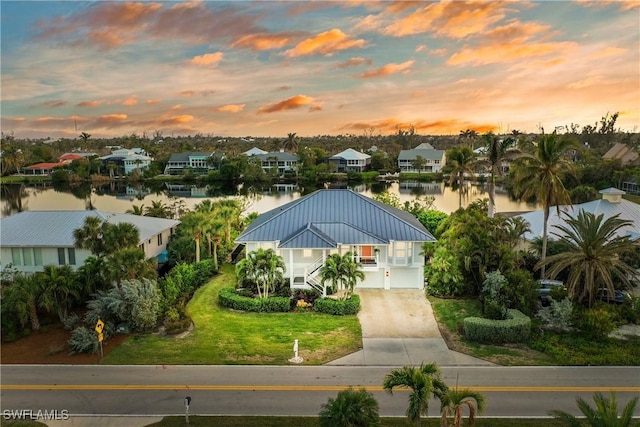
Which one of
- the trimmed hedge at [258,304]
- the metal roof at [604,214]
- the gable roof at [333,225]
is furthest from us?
the metal roof at [604,214]

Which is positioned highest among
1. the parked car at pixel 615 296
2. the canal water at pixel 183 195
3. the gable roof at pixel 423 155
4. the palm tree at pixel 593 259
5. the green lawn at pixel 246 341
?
the gable roof at pixel 423 155

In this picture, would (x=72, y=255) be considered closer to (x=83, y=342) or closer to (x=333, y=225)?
(x=83, y=342)

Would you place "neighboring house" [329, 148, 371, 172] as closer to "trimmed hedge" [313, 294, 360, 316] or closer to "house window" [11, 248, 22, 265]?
"house window" [11, 248, 22, 265]

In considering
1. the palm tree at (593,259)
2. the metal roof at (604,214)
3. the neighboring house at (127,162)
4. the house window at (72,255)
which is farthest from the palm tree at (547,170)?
the neighboring house at (127,162)

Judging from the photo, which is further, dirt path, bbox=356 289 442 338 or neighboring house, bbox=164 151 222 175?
neighboring house, bbox=164 151 222 175

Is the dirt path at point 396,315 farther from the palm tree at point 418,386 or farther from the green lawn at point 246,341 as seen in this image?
the palm tree at point 418,386

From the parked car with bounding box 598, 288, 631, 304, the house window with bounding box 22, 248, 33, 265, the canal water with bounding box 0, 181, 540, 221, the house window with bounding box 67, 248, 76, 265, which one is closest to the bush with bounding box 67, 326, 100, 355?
the house window with bounding box 67, 248, 76, 265
